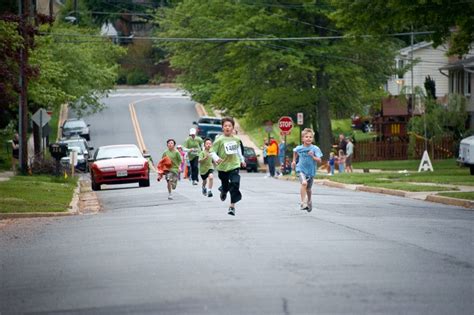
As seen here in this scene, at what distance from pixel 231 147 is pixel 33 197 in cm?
902

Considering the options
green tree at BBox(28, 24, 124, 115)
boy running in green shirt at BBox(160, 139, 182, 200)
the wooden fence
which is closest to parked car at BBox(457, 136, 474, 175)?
boy running in green shirt at BBox(160, 139, 182, 200)

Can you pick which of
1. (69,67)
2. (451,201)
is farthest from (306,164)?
(69,67)

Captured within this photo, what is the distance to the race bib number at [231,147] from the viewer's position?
21.0 metres

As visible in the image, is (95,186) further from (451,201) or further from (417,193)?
(451,201)

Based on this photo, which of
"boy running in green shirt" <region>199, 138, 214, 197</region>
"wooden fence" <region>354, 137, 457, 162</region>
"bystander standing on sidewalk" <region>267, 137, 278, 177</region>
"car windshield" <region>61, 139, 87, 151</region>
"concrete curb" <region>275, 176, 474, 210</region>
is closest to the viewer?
"concrete curb" <region>275, 176, 474, 210</region>

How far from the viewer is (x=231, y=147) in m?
21.0

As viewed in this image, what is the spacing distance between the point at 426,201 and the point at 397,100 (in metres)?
38.9

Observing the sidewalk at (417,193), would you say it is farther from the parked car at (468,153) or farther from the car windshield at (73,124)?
the car windshield at (73,124)

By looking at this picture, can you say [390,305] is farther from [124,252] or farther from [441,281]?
[124,252]

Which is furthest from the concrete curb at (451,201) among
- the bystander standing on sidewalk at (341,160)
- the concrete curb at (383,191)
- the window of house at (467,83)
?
the window of house at (467,83)

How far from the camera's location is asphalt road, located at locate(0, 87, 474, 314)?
34.5 ft

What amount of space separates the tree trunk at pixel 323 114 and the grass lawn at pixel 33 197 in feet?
73.6

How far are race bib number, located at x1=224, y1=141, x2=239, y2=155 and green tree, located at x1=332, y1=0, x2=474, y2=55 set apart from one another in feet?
48.0

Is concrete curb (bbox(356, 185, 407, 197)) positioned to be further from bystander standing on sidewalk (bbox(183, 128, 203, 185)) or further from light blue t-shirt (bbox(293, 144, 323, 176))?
light blue t-shirt (bbox(293, 144, 323, 176))
